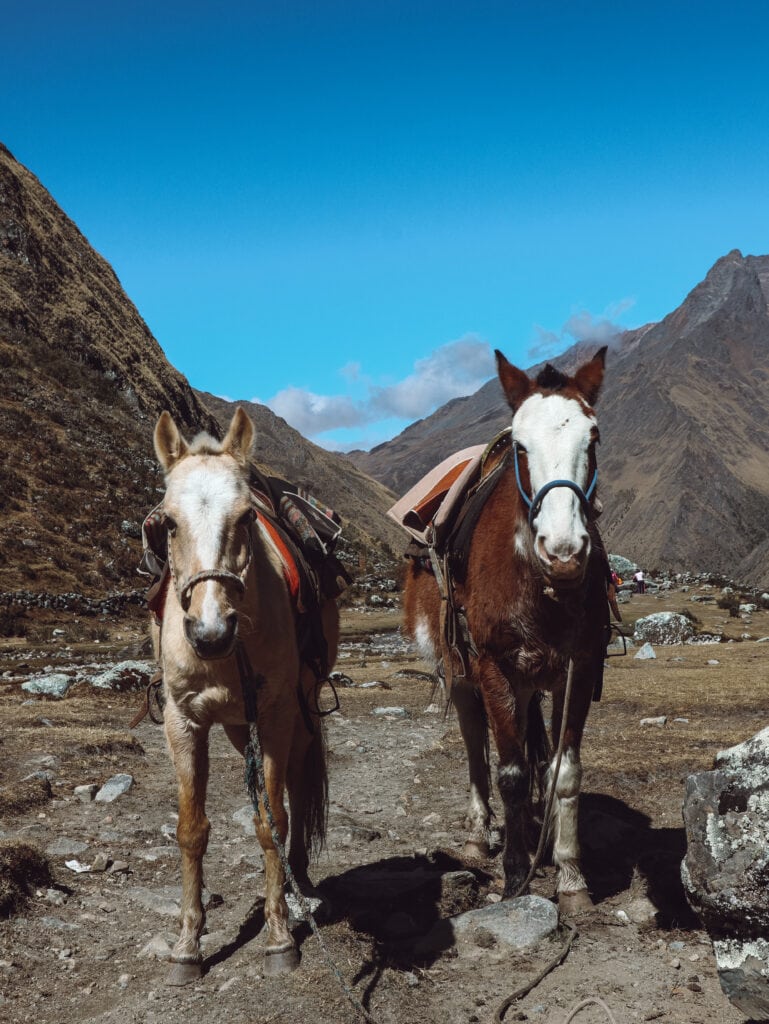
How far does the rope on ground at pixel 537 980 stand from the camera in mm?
4195

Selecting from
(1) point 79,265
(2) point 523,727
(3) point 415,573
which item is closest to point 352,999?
(2) point 523,727

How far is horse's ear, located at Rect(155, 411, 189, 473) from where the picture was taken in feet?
15.2

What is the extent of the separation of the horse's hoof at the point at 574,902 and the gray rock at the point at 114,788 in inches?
177

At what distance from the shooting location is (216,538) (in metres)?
4.20

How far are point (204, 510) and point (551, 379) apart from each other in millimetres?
2562

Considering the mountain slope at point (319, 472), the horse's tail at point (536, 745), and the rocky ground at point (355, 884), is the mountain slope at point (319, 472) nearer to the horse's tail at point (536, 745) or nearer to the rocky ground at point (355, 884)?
the rocky ground at point (355, 884)

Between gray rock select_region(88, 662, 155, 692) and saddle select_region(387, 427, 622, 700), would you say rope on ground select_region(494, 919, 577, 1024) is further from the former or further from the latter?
gray rock select_region(88, 662, 155, 692)

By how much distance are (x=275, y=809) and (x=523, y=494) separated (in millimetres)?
2419

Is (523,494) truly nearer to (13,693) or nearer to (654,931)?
(654,931)

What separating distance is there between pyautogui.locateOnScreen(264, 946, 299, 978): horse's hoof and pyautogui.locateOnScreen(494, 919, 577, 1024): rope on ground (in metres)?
1.19

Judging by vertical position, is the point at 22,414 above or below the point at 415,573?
above

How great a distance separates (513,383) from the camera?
5.68 meters

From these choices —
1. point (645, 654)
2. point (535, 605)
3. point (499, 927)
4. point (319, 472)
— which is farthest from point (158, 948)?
point (319, 472)

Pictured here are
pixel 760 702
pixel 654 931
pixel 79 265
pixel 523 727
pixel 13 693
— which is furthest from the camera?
pixel 79 265
